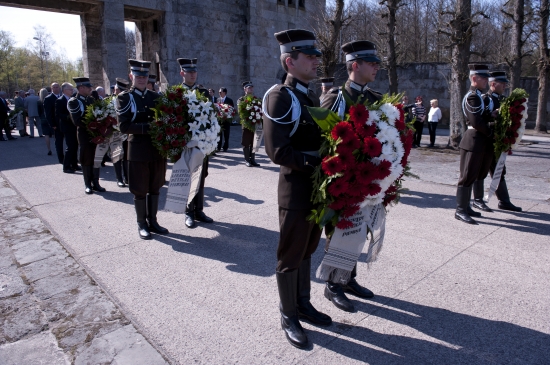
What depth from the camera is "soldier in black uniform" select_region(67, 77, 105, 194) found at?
313 inches

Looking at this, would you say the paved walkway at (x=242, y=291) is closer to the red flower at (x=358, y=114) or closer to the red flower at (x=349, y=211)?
the red flower at (x=349, y=211)

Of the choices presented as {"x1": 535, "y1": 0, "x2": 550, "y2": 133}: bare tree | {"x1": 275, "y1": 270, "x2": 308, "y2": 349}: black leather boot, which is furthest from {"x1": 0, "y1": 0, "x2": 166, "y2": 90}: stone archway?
{"x1": 535, "y1": 0, "x2": 550, "y2": 133}: bare tree

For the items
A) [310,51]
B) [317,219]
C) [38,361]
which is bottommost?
[38,361]

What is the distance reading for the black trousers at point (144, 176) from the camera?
5.25 metres

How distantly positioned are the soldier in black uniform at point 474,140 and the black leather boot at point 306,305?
137 inches

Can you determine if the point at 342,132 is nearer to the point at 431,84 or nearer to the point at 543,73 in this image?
→ the point at 543,73

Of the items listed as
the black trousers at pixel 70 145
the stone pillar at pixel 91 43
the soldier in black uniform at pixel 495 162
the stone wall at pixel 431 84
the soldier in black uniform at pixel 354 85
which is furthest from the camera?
the stone wall at pixel 431 84

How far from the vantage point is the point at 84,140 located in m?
8.09

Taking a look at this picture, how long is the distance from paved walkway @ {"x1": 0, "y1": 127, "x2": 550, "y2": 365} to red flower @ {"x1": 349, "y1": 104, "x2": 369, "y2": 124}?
1.66m

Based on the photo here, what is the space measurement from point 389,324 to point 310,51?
223cm

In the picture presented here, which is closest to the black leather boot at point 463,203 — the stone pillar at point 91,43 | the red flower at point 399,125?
the red flower at point 399,125

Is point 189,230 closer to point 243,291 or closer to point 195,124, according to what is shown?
point 195,124

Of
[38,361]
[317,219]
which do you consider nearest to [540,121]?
[317,219]

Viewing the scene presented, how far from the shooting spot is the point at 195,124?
5379 mm
